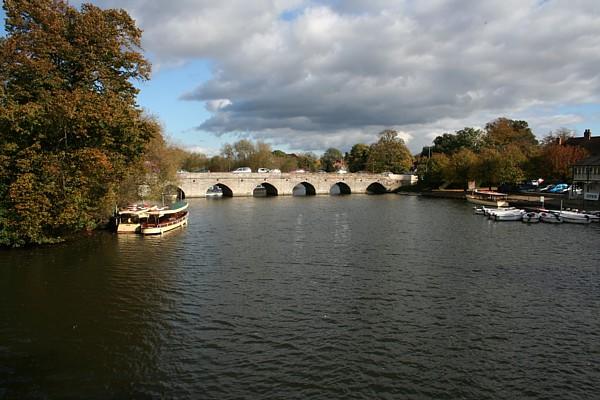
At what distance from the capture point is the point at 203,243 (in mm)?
35406

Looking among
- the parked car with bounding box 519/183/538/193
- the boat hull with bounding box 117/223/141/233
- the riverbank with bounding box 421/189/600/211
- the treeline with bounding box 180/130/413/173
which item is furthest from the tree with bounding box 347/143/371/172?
the boat hull with bounding box 117/223/141/233

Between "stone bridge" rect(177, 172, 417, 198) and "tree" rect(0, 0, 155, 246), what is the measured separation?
135 ft

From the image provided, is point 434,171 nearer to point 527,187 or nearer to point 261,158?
point 527,187

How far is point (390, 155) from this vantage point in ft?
417

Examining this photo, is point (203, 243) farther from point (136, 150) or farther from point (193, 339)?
point (193, 339)

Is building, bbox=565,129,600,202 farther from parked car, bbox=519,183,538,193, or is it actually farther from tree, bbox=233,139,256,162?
tree, bbox=233,139,256,162

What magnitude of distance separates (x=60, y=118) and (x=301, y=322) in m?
20.6

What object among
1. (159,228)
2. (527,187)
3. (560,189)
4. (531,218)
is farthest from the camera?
(527,187)

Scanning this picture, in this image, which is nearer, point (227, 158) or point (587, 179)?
point (587, 179)

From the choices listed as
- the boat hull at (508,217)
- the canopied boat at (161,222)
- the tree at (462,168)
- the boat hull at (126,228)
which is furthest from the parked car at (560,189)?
the boat hull at (126,228)

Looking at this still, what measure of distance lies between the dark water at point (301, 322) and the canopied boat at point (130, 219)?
21.6 ft

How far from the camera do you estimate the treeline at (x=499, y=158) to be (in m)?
76.9

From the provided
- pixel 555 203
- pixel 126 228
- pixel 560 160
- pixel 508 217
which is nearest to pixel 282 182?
pixel 560 160

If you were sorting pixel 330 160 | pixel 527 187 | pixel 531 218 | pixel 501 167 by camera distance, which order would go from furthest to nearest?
pixel 330 160 → pixel 527 187 → pixel 501 167 → pixel 531 218
